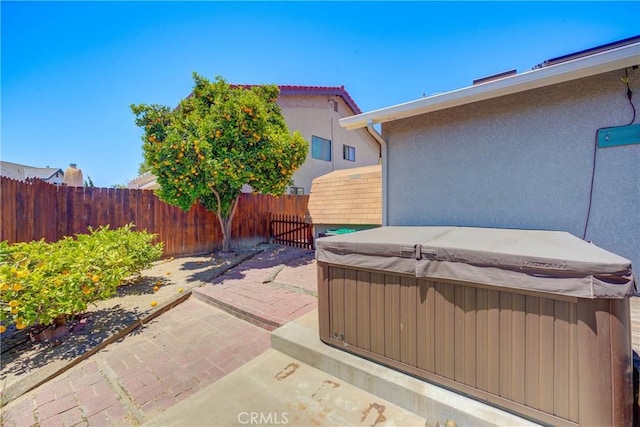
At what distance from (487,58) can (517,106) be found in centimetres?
396

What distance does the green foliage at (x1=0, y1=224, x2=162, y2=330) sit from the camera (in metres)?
3.24

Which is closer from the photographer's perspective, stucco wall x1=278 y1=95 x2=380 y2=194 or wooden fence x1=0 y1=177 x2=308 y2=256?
wooden fence x1=0 y1=177 x2=308 y2=256

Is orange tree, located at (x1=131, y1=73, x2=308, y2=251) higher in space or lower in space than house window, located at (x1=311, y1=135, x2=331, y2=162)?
lower

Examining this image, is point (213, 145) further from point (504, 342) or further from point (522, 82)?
point (504, 342)

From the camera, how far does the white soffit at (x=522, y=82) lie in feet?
9.39

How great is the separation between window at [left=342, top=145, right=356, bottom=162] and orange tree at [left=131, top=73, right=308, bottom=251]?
9.57 m

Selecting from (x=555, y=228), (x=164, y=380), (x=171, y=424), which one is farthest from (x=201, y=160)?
(x=555, y=228)

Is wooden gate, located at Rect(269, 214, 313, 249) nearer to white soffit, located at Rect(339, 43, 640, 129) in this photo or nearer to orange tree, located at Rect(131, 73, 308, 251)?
orange tree, located at Rect(131, 73, 308, 251)

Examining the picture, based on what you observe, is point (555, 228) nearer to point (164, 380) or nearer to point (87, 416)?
point (164, 380)

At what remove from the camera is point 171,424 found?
7.59 ft

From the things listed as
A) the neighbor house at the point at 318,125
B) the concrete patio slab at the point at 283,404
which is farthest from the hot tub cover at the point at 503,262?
the neighbor house at the point at 318,125

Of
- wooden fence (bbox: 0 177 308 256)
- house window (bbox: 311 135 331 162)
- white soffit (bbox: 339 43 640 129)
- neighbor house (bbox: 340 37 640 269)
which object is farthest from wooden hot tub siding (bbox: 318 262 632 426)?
house window (bbox: 311 135 331 162)

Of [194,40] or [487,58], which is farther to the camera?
[194,40]

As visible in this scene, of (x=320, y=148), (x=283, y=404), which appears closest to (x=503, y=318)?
(x=283, y=404)
